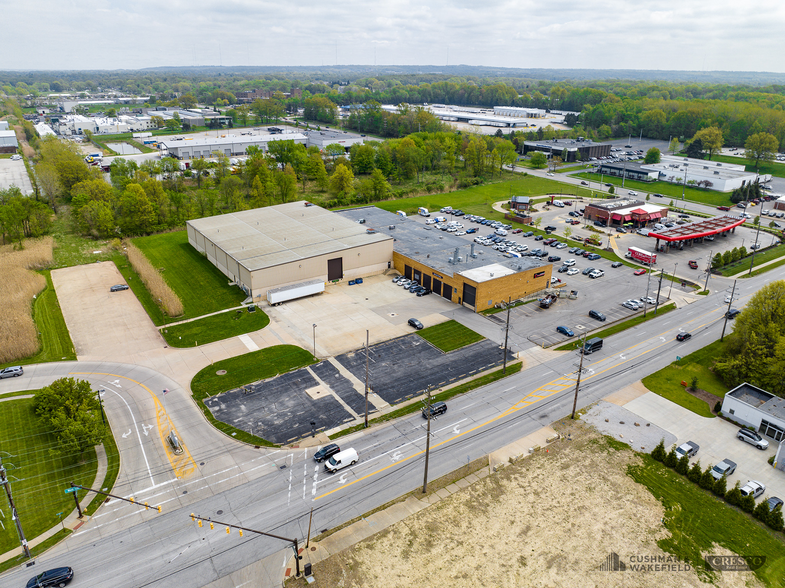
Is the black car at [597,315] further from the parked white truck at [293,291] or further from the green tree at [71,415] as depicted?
the green tree at [71,415]

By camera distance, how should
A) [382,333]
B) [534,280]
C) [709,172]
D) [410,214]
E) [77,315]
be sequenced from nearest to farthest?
[382,333] → [77,315] → [534,280] → [410,214] → [709,172]

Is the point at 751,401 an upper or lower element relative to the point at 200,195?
lower

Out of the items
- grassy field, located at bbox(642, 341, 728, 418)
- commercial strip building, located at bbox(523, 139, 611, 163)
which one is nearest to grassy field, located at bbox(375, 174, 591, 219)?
commercial strip building, located at bbox(523, 139, 611, 163)

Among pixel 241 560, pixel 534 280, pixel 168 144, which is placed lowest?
pixel 241 560

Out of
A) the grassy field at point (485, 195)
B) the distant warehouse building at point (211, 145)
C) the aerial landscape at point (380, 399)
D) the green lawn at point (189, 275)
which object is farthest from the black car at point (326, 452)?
the distant warehouse building at point (211, 145)

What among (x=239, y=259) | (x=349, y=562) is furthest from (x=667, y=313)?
(x=239, y=259)

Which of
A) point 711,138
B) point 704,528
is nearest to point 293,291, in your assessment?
point 704,528

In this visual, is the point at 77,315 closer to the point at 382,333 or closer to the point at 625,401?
the point at 382,333
